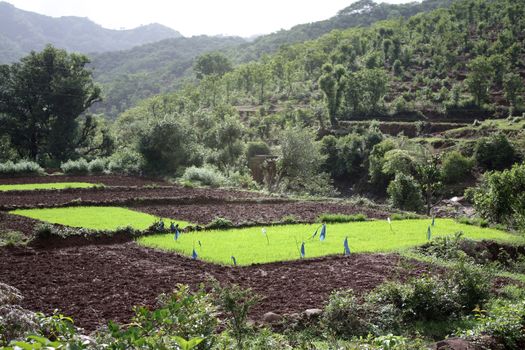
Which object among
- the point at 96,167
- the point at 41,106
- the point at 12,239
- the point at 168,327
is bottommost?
the point at 96,167

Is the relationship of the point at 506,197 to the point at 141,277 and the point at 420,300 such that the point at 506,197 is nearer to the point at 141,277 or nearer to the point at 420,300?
the point at 420,300

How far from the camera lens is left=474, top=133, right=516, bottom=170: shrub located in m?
55.8

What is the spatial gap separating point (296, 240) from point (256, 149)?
142ft

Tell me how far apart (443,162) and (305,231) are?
36.8m

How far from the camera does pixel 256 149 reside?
6375cm

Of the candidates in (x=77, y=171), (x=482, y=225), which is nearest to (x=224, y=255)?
(x=482, y=225)

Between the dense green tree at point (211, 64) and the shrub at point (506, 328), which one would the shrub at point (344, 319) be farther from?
the dense green tree at point (211, 64)

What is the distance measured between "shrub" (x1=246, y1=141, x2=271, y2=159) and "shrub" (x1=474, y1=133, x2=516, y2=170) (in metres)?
24.2

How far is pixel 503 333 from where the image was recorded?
360 inches

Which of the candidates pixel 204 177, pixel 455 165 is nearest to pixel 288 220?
pixel 204 177

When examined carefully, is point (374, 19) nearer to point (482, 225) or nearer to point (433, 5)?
point (433, 5)

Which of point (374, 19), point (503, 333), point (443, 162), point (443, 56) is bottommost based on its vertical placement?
point (443, 162)

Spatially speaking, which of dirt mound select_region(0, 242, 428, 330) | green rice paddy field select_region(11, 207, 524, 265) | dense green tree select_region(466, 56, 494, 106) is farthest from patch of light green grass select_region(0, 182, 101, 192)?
dense green tree select_region(466, 56, 494, 106)

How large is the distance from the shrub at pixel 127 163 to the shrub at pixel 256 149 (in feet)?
56.3
